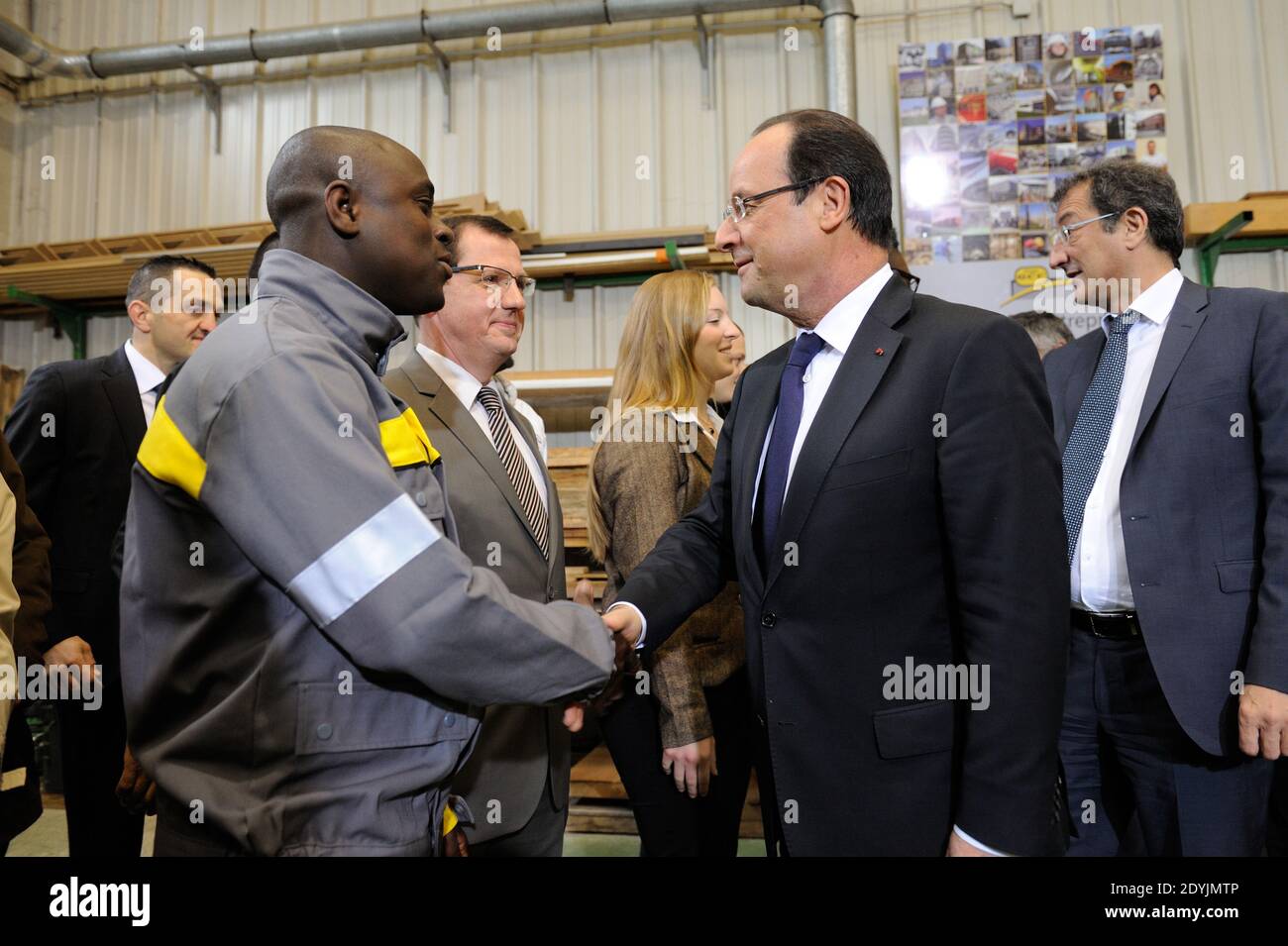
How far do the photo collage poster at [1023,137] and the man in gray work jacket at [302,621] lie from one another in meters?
4.64

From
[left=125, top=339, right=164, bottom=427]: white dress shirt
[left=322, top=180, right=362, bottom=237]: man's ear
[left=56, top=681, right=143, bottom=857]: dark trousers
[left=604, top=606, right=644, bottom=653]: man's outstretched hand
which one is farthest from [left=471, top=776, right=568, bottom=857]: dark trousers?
[left=125, top=339, right=164, bottom=427]: white dress shirt

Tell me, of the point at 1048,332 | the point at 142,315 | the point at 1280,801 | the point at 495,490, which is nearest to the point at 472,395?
the point at 495,490

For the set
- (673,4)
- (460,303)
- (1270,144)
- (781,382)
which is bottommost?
(781,382)

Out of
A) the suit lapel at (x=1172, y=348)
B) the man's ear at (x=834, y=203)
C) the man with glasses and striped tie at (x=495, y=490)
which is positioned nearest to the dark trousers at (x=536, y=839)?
the man with glasses and striped tie at (x=495, y=490)

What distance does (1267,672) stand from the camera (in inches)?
71.2

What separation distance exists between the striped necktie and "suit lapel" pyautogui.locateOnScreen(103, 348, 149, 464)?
1576 millimetres

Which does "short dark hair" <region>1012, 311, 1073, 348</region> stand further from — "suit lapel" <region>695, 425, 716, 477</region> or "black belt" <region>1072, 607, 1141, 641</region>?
"suit lapel" <region>695, 425, 716, 477</region>

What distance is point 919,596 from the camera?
55.2 inches

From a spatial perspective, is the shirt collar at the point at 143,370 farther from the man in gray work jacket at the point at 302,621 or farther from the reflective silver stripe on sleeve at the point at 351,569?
the reflective silver stripe on sleeve at the point at 351,569

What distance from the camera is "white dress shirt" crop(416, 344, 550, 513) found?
6.54 ft
